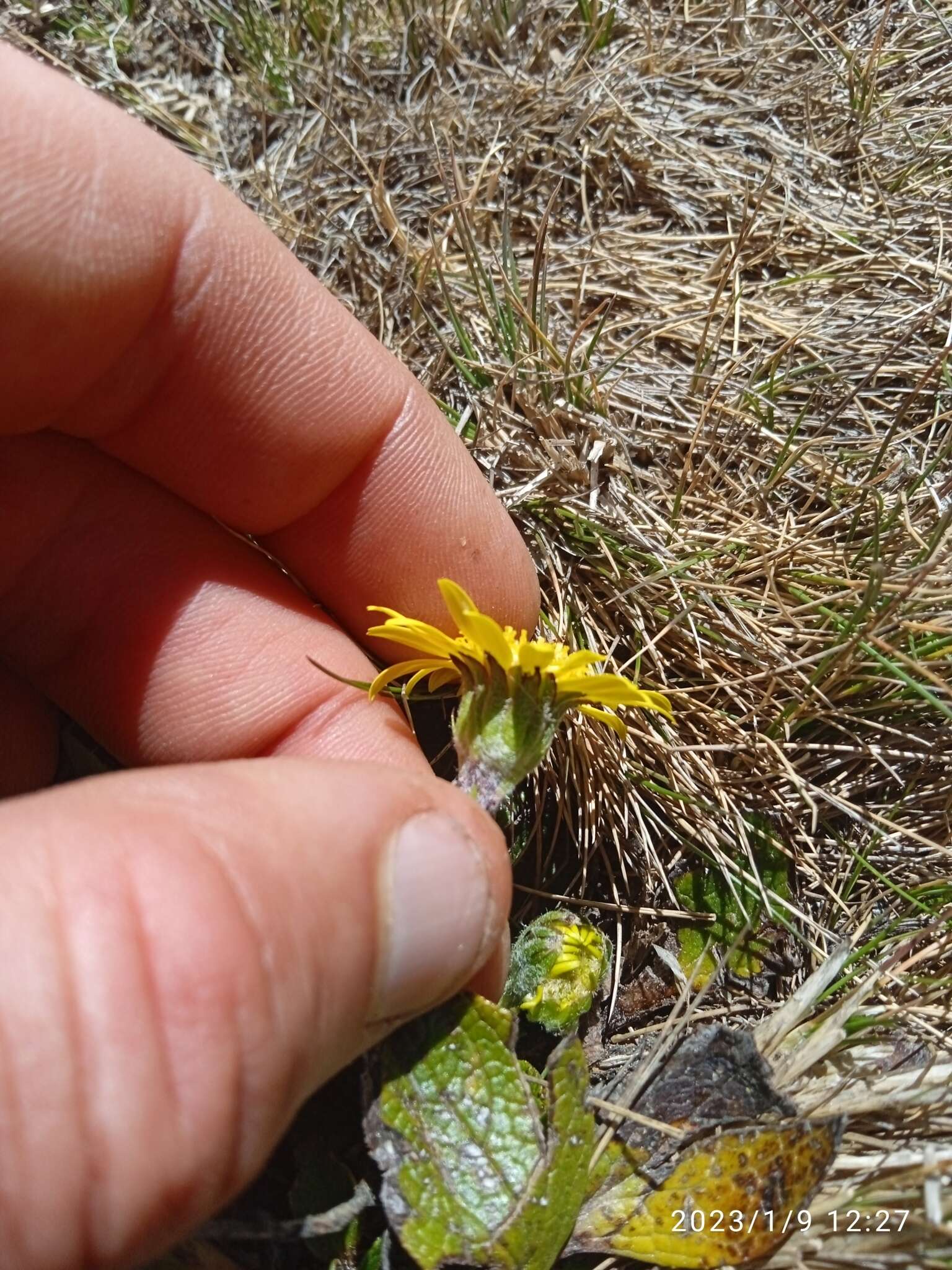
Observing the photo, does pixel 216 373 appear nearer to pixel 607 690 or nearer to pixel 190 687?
pixel 190 687

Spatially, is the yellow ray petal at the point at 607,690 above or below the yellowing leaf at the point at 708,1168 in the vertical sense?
above

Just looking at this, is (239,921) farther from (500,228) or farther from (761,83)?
(761,83)

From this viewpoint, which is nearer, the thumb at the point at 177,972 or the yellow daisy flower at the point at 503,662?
the thumb at the point at 177,972

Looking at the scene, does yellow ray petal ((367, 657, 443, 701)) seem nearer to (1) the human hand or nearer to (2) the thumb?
(1) the human hand

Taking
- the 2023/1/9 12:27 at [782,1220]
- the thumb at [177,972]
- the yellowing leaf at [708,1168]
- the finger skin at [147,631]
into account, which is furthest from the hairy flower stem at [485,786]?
the 2023/1/9 12:27 at [782,1220]

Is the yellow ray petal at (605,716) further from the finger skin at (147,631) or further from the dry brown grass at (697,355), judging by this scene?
the finger skin at (147,631)

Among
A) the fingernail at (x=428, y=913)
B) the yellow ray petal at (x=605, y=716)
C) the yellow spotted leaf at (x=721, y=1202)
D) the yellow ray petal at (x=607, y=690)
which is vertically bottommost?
the yellow spotted leaf at (x=721, y=1202)

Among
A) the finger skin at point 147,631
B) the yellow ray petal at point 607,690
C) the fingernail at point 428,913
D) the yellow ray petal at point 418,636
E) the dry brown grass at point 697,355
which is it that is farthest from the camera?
the finger skin at point 147,631
